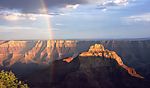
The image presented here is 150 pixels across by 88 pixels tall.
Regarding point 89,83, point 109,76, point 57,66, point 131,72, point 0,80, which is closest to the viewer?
point 0,80

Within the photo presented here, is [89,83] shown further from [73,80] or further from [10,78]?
[10,78]

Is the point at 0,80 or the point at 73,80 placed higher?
the point at 0,80

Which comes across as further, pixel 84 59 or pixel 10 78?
pixel 84 59

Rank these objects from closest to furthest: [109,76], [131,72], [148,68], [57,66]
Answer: [109,76], [131,72], [57,66], [148,68]

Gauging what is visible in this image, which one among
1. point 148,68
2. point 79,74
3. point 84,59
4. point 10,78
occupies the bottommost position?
point 148,68

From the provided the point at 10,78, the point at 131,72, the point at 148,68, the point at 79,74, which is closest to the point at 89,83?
the point at 79,74

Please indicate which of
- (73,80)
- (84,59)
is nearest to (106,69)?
(84,59)

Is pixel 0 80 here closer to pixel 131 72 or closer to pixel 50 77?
pixel 50 77
